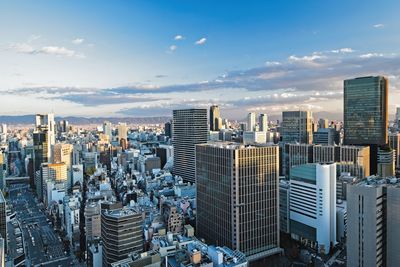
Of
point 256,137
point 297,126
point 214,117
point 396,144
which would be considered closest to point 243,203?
point 297,126

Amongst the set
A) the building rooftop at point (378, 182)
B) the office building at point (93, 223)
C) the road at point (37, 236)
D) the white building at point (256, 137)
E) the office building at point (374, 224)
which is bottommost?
the road at point (37, 236)

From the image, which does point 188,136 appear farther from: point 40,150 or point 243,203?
point 243,203

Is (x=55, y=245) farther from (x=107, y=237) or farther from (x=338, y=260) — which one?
(x=338, y=260)

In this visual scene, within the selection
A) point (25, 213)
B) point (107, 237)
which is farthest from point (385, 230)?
point (25, 213)

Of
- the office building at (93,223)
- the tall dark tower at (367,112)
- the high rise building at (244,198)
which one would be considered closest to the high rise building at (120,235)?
the high rise building at (244,198)

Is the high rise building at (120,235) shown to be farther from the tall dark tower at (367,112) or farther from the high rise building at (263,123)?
the high rise building at (263,123)

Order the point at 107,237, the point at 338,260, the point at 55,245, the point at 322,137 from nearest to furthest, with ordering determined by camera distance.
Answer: the point at 107,237 < the point at 338,260 < the point at 55,245 < the point at 322,137
